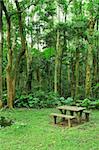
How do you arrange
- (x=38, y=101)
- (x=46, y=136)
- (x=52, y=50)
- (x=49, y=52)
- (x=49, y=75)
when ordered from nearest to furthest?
(x=46, y=136), (x=38, y=101), (x=49, y=52), (x=52, y=50), (x=49, y=75)

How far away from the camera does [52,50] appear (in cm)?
1759

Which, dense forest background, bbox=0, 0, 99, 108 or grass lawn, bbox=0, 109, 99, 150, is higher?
dense forest background, bbox=0, 0, 99, 108

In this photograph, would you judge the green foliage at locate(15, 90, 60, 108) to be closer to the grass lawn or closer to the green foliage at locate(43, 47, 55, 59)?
the grass lawn

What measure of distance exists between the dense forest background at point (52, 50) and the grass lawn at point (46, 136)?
3712mm

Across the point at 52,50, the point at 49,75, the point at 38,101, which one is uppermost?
the point at 52,50

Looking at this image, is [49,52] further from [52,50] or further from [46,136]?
[46,136]

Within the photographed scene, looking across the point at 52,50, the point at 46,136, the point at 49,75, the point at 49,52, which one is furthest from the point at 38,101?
the point at 49,75

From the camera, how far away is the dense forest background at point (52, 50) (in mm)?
14008

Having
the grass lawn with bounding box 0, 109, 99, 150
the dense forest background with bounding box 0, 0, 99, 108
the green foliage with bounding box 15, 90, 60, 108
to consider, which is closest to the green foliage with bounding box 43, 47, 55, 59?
the dense forest background with bounding box 0, 0, 99, 108

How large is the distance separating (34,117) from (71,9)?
8.73m

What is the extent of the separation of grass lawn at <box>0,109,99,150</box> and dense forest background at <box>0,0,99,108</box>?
3.71 metres

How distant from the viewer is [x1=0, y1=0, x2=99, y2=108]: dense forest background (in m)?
14.0

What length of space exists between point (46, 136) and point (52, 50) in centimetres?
1013

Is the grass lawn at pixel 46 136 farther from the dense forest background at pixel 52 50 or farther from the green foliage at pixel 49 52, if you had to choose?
the green foliage at pixel 49 52
